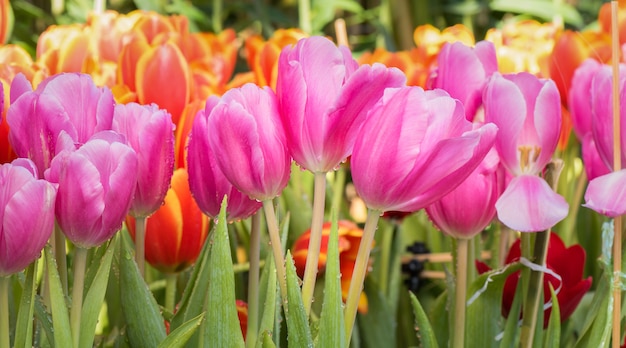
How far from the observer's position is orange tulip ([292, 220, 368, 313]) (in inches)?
29.7

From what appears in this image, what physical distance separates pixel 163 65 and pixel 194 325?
30 centimetres

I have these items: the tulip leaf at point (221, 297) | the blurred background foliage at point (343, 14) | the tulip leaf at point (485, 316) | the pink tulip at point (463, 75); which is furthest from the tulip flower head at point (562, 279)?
the blurred background foliage at point (343, 14)

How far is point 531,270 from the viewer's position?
0.55m

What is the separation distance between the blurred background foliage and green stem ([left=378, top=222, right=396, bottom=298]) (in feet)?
3.58

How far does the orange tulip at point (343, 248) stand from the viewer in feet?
2.47

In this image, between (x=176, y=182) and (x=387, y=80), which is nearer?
(x=387, y=80)

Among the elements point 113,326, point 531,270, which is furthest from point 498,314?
point 113,326

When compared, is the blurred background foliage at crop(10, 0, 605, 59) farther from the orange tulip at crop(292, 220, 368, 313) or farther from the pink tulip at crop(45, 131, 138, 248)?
the pink tulip at crop(45, 131, 138, 248)

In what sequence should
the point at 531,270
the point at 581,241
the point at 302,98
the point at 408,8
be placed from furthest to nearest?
the point at 408,8
the point at 581,241
the point at 531,270
the point at 302,98

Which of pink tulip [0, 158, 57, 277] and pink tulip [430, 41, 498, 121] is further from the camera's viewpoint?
pink tulip [430, 41, 498, 121]

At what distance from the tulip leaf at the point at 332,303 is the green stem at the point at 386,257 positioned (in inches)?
17.3

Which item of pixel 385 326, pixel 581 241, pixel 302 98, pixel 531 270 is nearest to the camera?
pixel 302 98

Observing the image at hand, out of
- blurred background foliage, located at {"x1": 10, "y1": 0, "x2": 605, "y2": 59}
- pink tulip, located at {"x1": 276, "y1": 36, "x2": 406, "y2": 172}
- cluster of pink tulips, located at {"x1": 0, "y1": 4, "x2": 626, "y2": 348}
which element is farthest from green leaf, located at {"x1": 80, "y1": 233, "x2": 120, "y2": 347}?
blurred background foliage, located at {"x1": 10, "y1": 0, "x2": 605, "y2": 59}

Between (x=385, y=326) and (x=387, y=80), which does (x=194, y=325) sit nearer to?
(x=387, y=80)
